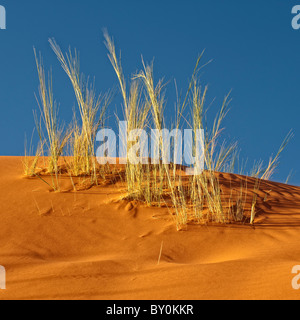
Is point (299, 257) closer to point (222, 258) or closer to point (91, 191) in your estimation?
point (222, 258)

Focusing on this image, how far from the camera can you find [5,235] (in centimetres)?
307

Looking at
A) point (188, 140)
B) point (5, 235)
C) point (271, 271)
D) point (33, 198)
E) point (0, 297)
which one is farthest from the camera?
point (33, 198)

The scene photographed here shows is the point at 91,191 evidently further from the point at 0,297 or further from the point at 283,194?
the point at 283,194

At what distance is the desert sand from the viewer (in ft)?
6.57

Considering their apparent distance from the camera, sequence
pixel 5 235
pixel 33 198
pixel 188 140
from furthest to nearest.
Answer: pixel 33 198 < pixel 188 140 < pixel 5 235

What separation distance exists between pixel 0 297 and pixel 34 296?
0.59ft

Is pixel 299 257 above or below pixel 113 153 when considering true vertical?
below

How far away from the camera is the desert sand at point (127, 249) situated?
2.00 metres

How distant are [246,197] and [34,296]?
2580 millimetres

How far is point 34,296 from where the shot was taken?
77.7 inches

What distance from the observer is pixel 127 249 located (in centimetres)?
284

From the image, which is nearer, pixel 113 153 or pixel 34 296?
pixel 34 296
